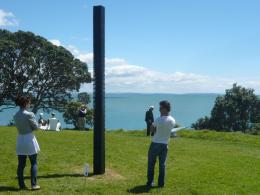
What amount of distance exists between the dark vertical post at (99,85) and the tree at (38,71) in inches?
1524

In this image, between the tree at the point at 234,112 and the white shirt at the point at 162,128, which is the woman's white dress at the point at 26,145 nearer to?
the white shirt at the point at 162,128

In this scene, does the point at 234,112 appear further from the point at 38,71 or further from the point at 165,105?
the point at 165,105

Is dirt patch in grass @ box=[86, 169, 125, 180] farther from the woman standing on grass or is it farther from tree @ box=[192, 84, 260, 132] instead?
tree @ box=[192, 84, 260, 132]

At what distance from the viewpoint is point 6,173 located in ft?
40.5

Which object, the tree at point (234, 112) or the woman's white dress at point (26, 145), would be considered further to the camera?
the tree at point (234, 112)

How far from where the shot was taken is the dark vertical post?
40.7 ft

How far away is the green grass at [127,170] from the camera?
35.5ft

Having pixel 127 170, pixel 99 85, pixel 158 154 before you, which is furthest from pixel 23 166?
pixel 127 170

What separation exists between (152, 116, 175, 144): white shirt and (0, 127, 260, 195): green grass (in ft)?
3.84

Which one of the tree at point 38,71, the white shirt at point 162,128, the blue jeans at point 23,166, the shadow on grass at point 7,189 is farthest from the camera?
the tree at point 38,71

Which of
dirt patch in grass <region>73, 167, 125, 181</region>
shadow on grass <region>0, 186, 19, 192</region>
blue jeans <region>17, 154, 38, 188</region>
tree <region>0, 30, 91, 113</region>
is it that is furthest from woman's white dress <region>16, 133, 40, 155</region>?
tree <region>0, 30, 91, 113</region>

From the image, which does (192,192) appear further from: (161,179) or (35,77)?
(35,77)

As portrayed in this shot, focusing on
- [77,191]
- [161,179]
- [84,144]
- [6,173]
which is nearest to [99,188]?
[77,191]

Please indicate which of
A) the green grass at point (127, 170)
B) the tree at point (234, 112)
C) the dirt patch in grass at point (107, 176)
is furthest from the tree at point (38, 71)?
the dirt patch in grass at point (107, 176)
